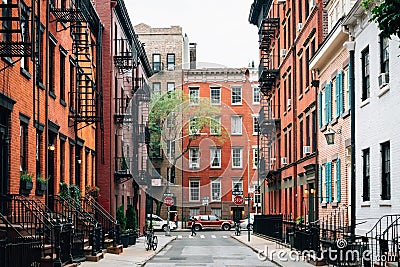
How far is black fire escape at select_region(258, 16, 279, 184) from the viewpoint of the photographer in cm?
5294

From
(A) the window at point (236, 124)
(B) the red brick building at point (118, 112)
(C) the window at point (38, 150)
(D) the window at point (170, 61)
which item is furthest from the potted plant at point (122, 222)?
(D) the window at point (170, 61)

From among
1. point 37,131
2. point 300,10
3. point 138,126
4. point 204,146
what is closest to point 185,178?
point 204,146

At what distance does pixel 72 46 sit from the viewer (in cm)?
3069

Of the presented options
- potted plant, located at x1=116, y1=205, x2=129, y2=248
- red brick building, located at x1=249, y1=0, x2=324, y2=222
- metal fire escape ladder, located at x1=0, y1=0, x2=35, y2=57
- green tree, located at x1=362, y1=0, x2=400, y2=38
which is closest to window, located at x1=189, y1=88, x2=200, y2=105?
red brick building, located at x1=249, y1=0, x2=324, y2=222

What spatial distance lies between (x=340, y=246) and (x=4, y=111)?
9970 millimetres

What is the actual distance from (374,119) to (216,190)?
5973 cm

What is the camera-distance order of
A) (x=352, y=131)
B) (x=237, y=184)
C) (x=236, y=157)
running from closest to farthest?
(x=352, y=131), (x=237, y=184), (x=236, y=157)

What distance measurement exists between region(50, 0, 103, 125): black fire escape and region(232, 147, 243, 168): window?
4590 centimetres

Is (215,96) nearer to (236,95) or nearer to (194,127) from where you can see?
(236,95)

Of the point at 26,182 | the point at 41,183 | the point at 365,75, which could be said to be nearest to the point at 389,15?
the point at 365,75

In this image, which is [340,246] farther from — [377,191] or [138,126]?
[138,126]

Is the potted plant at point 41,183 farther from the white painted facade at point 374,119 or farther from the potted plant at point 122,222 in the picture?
the potted plant at point 122,222

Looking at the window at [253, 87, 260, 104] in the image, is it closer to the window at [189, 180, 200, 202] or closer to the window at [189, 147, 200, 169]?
the window at [189, 147, 200, 169]

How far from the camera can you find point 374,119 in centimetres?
2261
